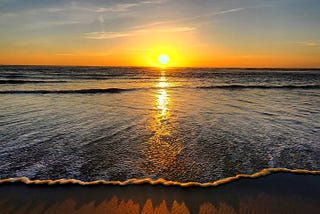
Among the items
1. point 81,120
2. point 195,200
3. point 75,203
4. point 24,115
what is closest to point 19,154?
point 75,203

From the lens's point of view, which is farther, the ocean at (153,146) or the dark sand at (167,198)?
the ocean at (153,146)

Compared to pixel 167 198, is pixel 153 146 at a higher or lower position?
higher

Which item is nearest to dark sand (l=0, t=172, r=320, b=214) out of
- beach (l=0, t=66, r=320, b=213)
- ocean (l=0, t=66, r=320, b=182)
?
beach (l=0, t=66, r=320, b=213)

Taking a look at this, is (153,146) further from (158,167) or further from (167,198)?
(167,198)

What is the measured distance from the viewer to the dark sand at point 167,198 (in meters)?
3.35

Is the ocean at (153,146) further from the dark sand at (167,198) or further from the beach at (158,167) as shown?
the dark sand at (167,198)

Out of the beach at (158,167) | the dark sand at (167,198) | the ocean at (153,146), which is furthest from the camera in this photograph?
the ocean at (153,146)

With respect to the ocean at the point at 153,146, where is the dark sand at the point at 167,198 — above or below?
below

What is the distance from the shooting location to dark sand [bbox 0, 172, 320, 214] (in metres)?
3.35

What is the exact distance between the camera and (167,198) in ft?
11.9

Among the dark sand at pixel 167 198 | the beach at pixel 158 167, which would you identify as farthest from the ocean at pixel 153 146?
the dark sand at pixel 167 198

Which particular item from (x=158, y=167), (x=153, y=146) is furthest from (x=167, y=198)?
(x=153, y=146)

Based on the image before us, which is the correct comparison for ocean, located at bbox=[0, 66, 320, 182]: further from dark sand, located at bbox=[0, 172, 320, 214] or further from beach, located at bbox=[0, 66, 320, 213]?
dark sand, located at bbox=[0, 172, 320, 214]

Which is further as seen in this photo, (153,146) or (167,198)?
(153,146)
